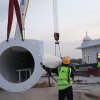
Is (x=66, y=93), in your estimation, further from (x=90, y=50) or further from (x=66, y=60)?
(x=90, y=50)

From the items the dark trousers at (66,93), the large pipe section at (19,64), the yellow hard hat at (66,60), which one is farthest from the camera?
the dark trousers at (66,93)

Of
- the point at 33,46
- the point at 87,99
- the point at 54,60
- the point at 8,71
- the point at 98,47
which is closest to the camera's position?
the point at 33,46

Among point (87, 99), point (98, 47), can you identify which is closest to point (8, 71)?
point (87, 99)

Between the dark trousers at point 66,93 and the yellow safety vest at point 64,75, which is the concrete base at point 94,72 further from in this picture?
the yellow safety vest at point 64,75

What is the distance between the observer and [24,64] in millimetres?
10820

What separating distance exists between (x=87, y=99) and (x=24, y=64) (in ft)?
16.2

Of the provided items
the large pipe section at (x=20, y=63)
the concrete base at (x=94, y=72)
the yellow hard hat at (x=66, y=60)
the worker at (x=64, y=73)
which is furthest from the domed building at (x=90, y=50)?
the large pipe section at (x=20, y=63)

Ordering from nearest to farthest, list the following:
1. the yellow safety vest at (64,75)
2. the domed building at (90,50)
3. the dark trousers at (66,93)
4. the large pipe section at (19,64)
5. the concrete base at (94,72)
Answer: the large pipe section at (19,64)
the yellow safety vest at (64,75)
the dark trousers at (66,93)
the concrete base at (94,72)
the domed building at (90,50)

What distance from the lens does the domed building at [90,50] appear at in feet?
196

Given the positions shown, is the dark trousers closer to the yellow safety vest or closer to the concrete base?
the yellow safety vest

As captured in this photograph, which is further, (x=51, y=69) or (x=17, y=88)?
(x=51, y=69)

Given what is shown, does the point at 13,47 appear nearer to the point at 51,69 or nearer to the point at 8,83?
the point at 8,83

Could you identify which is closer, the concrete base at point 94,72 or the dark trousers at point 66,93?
Result: the dark trousers at point 66,93

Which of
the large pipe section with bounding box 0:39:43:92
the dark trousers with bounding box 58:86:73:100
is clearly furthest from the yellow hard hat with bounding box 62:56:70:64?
the large pipe section with bounding box 0:39:43:92
